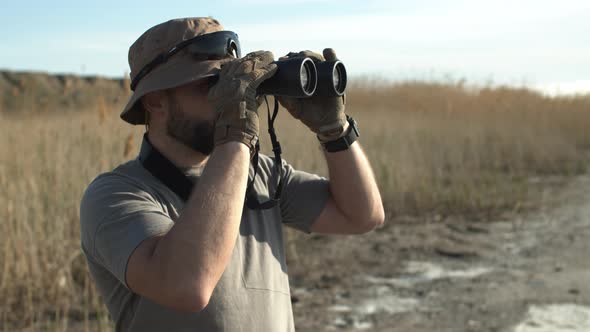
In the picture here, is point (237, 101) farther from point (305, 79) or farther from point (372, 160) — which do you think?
point (372, 160)

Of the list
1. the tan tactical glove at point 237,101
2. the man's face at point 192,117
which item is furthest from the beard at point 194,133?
the tan tactical glove at point 237,101

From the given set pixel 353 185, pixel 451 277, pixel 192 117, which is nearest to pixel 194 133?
pixel 192 117

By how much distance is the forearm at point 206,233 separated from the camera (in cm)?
142

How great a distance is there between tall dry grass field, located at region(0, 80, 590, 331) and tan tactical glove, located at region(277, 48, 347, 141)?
166cm

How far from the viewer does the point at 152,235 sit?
1.48 metres

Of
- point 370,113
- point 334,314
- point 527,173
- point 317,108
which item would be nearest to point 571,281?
point 334,314

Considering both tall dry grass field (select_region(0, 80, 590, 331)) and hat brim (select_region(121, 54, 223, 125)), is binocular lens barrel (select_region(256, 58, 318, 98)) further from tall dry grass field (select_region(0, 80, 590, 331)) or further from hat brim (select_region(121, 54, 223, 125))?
tall dry grass field (select_region(0, 80, 590, 331))

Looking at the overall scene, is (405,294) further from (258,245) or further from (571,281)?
(258,245)

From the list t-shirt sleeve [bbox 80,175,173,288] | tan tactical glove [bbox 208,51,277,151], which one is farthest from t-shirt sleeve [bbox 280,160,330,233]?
t-shirt sleeve [bbox 80,175,173,288]

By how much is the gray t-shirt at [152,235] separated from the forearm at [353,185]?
23 centimetres

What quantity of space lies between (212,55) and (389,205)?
15.7 ft

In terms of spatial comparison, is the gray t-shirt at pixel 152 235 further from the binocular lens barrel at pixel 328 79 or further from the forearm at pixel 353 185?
the binocular lens barrel at pixel 328 79

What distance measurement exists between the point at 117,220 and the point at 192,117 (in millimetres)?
352

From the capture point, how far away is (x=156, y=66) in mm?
1782
